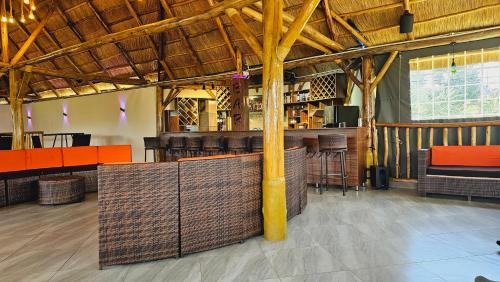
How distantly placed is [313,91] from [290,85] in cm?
116

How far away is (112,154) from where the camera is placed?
6.22 metres

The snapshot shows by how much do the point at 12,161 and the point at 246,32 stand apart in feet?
14.4

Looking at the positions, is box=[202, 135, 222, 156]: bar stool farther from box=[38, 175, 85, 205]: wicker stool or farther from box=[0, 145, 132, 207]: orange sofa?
box=[38, 175, 85, 205]: wicker stool

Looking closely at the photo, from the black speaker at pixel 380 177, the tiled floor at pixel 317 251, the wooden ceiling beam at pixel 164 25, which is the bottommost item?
the tiled floor at pixel 317 251

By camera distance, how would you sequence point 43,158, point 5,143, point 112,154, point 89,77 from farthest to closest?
point 89,77 → point 5,143 → point 112,154 → point 43,158

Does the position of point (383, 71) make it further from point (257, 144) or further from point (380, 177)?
point (257, 144)

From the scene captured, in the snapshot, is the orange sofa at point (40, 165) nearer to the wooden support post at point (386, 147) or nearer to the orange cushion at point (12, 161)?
the orange cushion at point (12, 161)

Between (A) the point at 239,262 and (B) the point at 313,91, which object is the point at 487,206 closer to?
(A) the point at 239,262

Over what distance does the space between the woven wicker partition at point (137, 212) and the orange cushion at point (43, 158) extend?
3713 mm

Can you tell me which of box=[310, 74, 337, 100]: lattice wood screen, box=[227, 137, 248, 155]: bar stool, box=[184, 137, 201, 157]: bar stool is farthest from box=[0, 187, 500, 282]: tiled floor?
box=[310, 74, 337, 100]: lattice wood screen

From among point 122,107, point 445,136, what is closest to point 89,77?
point 122,107

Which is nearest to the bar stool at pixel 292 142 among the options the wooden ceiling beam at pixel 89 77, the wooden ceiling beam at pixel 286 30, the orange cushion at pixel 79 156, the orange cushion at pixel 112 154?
the wooden ceiling beam at pixel 286 30

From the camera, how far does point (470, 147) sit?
4.86 meters

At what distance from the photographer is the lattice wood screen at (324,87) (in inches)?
314
